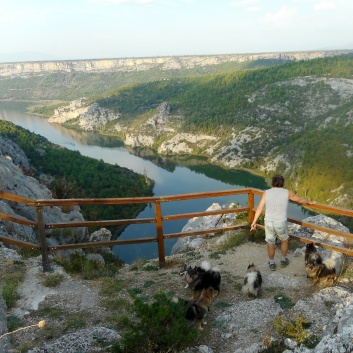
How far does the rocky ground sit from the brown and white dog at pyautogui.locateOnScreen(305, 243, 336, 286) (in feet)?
Result: 0.64

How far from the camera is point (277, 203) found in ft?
21.7

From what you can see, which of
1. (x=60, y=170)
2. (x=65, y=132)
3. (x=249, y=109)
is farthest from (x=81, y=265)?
(x=65, y=132)

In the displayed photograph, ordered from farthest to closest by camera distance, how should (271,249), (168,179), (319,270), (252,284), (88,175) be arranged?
(168,179), (88,175), (271,249), (319,270), (252,284)

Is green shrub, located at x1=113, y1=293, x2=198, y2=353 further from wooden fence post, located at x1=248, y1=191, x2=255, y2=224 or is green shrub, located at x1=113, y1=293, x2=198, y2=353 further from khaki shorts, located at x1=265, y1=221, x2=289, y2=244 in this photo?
wooden fence post, located at x1=248, y1=191, x2=255, y2=224

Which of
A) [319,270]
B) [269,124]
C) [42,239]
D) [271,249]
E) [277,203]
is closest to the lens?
[319,270]

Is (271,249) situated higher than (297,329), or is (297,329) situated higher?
(271,249)

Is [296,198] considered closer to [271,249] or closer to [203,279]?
[271,249]

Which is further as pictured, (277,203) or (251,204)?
(251,204)

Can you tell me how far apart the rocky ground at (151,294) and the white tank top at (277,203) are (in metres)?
1.24

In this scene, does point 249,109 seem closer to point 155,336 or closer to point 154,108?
point 154,108

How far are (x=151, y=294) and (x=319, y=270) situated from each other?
3.17 meters

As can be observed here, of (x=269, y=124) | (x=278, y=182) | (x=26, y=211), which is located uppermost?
(x=278, y=182)

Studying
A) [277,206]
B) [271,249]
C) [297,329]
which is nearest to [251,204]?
[271,249]

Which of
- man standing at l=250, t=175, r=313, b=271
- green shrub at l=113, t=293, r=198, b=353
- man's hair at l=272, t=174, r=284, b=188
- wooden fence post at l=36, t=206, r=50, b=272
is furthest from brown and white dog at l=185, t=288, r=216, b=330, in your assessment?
wooden fence post at l=36, t=206, r=50, b=272
